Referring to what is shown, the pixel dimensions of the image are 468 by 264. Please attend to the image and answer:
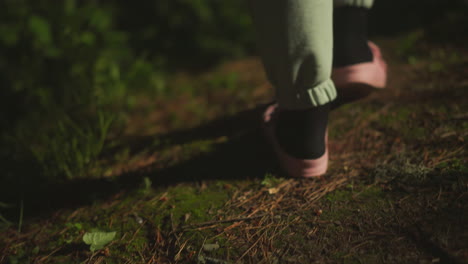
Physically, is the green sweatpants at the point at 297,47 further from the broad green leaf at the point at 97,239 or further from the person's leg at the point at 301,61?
the broad green leaf at the point at 97,239

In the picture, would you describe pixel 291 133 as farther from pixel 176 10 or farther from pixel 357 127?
pixel 176 10

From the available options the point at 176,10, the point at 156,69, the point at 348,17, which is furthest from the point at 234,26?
the point at 348,17

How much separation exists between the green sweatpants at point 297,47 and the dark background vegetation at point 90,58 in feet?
3.18

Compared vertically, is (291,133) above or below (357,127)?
above

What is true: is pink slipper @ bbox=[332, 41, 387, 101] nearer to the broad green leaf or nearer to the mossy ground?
the mossy ground

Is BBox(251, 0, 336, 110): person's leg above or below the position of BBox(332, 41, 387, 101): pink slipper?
above

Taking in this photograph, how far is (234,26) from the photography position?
123 inches

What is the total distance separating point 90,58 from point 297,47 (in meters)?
1.86

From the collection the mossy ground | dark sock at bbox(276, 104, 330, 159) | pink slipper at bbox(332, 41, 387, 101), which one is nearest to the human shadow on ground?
the mossy ground

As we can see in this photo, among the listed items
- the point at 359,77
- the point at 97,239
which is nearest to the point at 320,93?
the point at 359,77

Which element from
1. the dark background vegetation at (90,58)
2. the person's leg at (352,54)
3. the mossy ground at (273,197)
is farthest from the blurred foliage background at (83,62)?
the person's leg at (352,54)

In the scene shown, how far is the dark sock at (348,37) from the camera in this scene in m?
1.42

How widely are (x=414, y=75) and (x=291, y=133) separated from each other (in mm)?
1220

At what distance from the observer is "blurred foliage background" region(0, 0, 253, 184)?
1.74 meters
